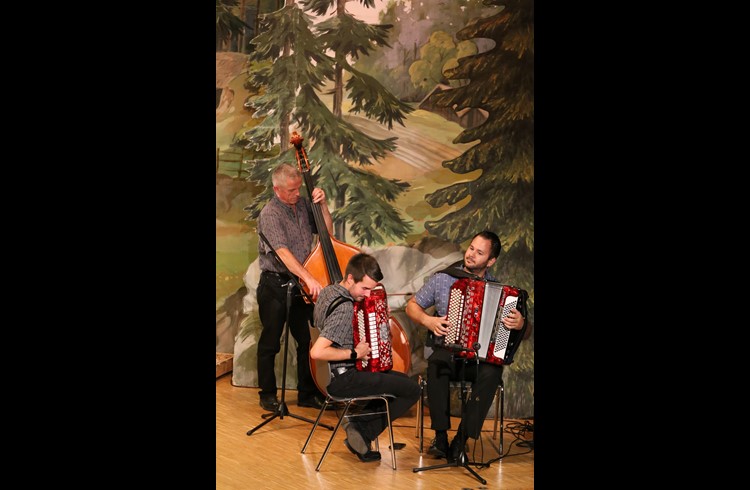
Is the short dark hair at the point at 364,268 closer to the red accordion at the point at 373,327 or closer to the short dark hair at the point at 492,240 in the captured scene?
the red accordion at the point at 373,327

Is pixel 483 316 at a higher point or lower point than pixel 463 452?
higher

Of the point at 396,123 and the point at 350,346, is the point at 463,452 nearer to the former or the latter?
the point at 350,346

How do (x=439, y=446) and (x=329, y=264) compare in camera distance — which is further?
Result: (x=329, y=264)

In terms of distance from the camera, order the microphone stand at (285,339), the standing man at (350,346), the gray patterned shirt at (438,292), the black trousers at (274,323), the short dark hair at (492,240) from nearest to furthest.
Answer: the standing man at (350,346) < the short dark hair at (492,240) < the gray patterned shirt at (438,292) < the microphone stand at (285,339) < the black trousers at (274,323)

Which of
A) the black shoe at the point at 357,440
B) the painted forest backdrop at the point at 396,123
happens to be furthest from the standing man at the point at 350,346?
the painted forest backdrop at the point at 396,123

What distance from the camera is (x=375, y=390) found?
4898 millimetres

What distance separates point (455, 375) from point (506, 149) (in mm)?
2075

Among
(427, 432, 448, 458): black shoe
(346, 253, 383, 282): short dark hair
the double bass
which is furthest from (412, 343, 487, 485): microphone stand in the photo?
the double bass

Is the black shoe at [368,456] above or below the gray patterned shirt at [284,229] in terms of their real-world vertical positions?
below

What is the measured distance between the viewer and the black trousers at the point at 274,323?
6070 millimetres

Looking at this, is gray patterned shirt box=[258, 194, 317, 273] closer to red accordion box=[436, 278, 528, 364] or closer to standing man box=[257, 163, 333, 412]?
standing man box=[257, 163, 333, 412]

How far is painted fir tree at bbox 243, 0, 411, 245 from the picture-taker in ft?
21.9

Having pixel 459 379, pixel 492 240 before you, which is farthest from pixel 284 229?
pixel 459 379

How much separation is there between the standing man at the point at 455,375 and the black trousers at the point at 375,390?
25cm
